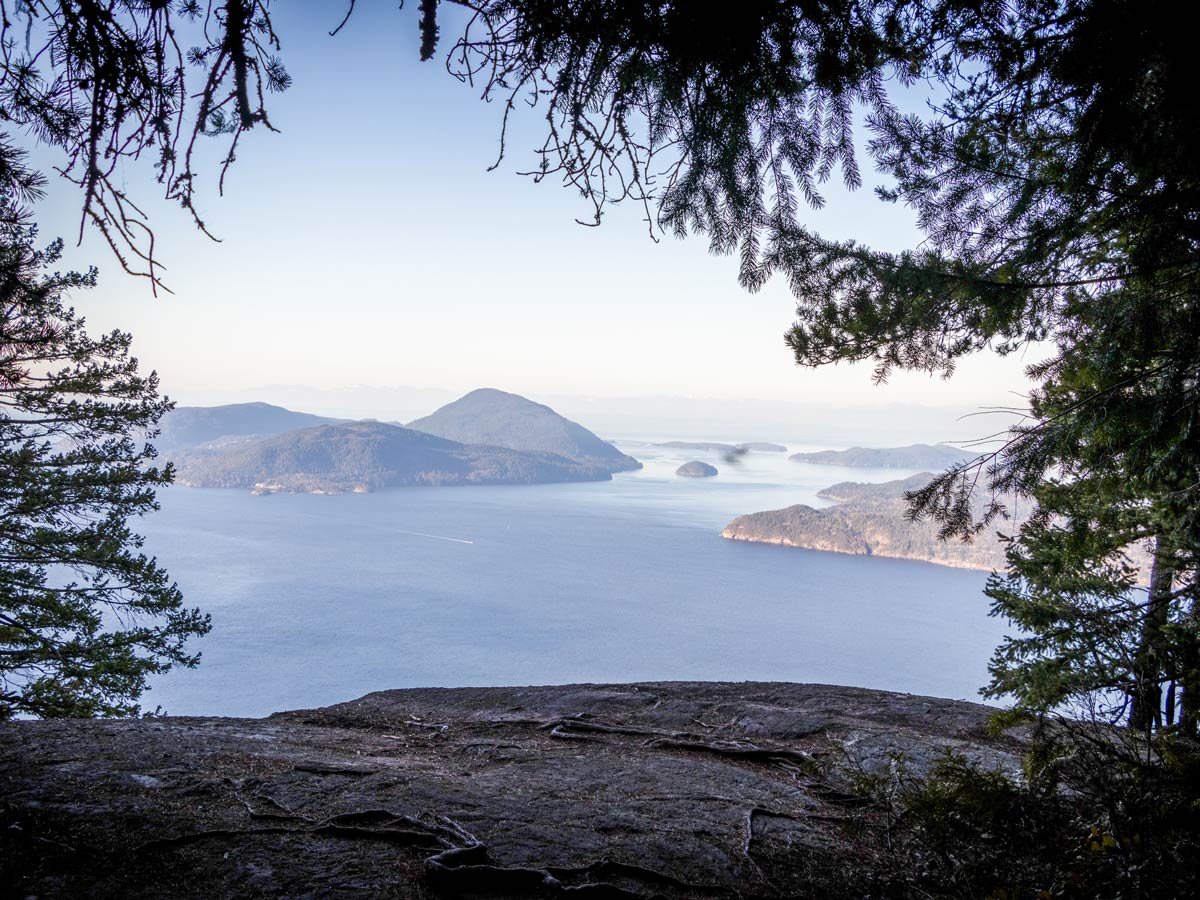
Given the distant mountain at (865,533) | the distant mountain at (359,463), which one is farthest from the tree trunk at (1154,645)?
the distant mountain at (359,463)

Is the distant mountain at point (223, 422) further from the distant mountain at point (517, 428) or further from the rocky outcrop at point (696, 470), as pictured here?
the rocky outcrop at point (696, 470)

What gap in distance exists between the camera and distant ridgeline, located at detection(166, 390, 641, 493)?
74.9m

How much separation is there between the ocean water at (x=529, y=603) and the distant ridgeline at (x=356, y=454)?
19.5 ft

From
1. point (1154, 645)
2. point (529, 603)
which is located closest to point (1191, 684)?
point (1154, 645)

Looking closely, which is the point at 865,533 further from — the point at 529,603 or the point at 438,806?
the point at 438,806

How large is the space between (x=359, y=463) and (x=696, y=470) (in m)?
38.4

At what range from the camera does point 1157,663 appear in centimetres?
385

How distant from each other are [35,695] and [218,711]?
986 inches

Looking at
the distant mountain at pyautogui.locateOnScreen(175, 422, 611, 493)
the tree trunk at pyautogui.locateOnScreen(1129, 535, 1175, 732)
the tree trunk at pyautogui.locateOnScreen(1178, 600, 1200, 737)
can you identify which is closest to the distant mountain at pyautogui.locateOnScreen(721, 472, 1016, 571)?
the distant mountain at pyautogui.locateOnScreen(175, 422, 611, 493)

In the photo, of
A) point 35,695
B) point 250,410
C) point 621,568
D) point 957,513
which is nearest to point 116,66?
point 957,513

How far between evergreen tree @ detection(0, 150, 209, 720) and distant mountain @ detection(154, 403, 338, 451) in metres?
77.0

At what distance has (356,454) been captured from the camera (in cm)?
7956

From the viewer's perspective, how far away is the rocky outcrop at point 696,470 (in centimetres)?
7825

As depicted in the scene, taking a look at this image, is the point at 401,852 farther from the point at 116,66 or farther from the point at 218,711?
the point at 218,711
